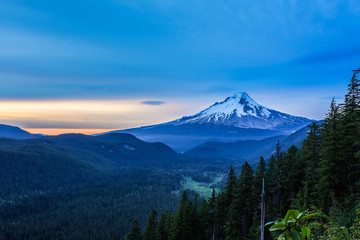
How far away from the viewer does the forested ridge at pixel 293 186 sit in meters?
28.2

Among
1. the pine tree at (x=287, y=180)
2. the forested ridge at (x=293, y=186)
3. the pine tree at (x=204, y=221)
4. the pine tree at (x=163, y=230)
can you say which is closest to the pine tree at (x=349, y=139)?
the forested ridge at (x=293, y=186)

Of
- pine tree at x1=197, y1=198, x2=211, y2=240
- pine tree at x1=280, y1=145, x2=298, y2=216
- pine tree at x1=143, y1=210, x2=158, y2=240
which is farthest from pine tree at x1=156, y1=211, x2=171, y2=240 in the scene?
pine tree at x1=280, y1=145, x2=298, y2=216

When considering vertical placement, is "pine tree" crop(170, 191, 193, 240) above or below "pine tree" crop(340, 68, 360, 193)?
below

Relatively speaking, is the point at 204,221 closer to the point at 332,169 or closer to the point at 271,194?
the point at 271,194

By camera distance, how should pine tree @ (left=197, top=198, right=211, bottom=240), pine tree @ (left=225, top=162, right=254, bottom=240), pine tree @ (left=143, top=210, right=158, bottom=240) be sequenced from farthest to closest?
pine tree @ (left=143, top=210, right=158, bottom=240) → pine tree @ (left=197, top=198, right=211, bottom=240) → pine tree @ (left=225, top=162, right=254, bottom=240)

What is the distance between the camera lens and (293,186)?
131 ft

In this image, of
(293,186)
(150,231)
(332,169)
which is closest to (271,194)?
(293,186)

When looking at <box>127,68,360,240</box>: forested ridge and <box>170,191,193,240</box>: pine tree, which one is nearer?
<box>127,68,360,240</box>: forested ridge

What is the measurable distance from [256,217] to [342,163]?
15.6 m

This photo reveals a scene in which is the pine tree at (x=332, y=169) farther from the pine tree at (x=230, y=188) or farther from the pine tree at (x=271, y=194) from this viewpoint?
the pine tree at (x=230, y=188)

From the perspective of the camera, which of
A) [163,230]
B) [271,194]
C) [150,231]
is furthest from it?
[150,231]

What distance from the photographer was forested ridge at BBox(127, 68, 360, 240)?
28.2 metres

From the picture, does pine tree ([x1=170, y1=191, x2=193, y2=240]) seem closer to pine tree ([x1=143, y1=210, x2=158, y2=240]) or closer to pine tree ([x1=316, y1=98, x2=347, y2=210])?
pine tree ([x1=143, y1=210, x2=158, y2=240])

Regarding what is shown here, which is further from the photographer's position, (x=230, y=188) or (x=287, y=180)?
(x=230, y=188)
